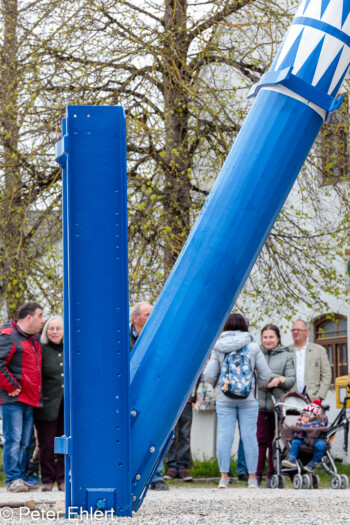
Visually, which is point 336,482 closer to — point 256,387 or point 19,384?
point 256,387

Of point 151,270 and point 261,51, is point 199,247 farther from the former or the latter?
point 261,51

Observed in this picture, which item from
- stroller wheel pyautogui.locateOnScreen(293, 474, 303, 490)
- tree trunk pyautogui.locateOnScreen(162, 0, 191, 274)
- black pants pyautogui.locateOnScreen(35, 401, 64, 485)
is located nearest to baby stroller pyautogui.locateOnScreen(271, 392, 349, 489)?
stroller wheel pyautogui.locateOnScreen(293, 474, 303, 490)

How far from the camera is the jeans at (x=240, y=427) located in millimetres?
11719

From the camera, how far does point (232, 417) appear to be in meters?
11.9

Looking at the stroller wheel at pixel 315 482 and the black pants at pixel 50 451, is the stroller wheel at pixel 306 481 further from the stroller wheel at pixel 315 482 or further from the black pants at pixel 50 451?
the black pants at pixel 50 451

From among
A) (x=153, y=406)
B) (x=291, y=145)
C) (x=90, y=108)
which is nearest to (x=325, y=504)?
(x=153, y=406)

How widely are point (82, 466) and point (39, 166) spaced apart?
1016cm

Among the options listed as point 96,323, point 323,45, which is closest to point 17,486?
point 96,323

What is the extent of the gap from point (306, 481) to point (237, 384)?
132 cm

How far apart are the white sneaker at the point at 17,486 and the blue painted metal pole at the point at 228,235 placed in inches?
177

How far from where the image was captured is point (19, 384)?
11.2 metres

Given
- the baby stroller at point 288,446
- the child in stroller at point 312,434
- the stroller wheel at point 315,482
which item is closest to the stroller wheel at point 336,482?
the baby stroller at point 288,446

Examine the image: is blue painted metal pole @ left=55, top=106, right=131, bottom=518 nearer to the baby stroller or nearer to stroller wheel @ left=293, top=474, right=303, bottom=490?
stroller wheel @ left=293, top=474, right=303, bottom=490

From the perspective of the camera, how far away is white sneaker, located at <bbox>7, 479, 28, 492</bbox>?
10.8 meters
